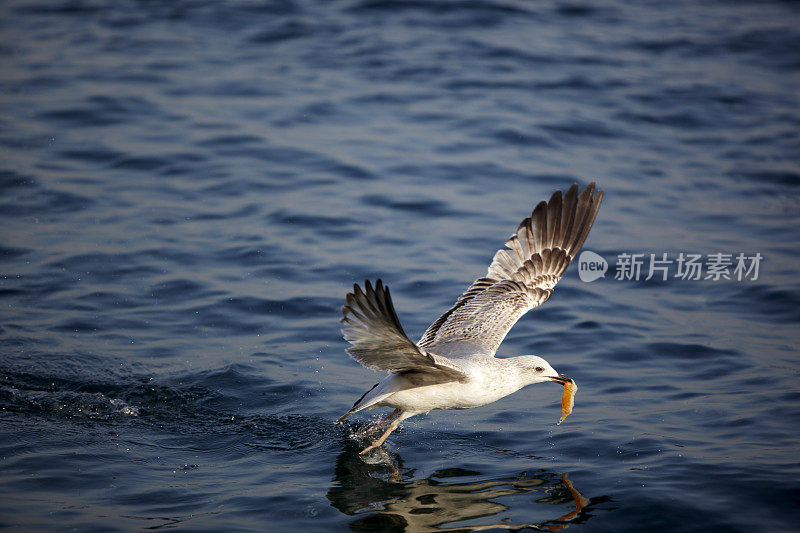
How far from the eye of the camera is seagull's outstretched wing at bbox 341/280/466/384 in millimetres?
6340

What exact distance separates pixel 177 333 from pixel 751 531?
20.6 feet

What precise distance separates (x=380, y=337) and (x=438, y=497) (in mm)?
1579

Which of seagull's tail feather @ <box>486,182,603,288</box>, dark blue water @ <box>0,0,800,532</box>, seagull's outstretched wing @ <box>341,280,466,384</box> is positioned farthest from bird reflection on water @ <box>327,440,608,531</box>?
seagull's tail feather @ <box>486,182,603,288</box>

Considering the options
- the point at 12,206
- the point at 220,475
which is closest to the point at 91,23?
the point at 12,206

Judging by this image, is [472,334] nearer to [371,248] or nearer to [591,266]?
[371,248]

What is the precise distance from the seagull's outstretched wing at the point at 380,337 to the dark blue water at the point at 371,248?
1131 millimetres

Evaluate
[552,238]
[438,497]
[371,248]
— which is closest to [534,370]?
[438,497]

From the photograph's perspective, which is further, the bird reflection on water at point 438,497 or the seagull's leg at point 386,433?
the seagull's leg at point 386,433

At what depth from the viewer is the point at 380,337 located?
662cm

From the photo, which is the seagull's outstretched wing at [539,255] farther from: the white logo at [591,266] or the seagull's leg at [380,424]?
the white logo at [591,266]

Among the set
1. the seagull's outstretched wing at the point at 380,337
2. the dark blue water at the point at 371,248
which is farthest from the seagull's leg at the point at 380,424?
the seagull's outstretched wing at the point at 380,337

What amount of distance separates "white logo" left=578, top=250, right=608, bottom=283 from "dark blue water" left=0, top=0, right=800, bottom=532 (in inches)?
7.8

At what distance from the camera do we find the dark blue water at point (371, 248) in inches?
297

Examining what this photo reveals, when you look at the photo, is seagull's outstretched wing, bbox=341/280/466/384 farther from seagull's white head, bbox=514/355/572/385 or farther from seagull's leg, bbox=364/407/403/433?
seagull's leg, bbox=364/407/403/433
